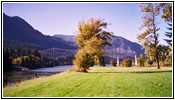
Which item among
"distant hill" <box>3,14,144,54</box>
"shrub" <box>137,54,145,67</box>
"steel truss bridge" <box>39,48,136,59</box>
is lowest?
"shrub" <box>137,54,145,67</box>

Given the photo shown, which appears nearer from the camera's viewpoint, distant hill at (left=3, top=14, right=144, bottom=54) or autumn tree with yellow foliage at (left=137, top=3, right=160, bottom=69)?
distant hill at (left=3, top=14, right=144, bottom=54)

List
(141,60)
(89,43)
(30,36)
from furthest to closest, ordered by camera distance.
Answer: (141,60) → (89,43) → (30,36)

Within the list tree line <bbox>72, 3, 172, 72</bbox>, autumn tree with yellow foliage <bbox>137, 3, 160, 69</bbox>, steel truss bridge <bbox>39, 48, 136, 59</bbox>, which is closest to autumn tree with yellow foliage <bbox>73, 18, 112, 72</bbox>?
tree line <bbox>72, 3, 172, 72</bbox>

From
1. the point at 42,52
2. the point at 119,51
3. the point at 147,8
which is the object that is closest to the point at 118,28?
the point at 147,8

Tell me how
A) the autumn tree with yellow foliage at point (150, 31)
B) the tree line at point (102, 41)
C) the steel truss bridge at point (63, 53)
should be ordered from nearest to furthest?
1. the autumn tree with yellow foliage at point (150, 31)
2. the tree line at point (102, 41)
3. the steel truss bridge at point (63, 53)

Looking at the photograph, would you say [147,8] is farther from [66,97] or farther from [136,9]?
[66,97]

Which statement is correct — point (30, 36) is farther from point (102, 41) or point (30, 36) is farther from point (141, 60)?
point (141, 60)

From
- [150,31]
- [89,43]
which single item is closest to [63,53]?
[89,43]

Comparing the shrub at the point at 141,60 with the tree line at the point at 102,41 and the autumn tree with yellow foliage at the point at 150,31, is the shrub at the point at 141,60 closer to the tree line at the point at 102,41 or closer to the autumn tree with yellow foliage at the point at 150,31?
the tree line at the point at 102,41

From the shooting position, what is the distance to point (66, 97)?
577cm

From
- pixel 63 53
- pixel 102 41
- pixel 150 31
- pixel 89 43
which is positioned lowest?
pixel 63 53

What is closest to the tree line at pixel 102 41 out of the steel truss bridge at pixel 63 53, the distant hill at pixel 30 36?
the distant hill at pixel 30 36

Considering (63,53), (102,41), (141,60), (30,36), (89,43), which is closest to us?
(63,53)

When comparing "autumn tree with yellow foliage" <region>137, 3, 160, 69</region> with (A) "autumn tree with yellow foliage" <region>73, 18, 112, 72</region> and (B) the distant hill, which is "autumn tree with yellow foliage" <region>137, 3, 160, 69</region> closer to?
(B) the distant hill
